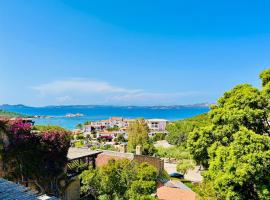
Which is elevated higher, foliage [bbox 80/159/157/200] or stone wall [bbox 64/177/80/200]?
foliage [bbox 80/159/157/200]

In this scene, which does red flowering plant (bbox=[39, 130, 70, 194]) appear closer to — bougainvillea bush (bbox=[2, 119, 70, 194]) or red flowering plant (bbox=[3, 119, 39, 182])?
bougainvillea bush (bbox=[2, 119, 70, 194])

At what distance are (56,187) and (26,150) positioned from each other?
338 centimetres

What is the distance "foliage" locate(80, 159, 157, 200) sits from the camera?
14.6 meters

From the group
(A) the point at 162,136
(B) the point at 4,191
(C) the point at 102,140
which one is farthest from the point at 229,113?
(A) the point at 162,136

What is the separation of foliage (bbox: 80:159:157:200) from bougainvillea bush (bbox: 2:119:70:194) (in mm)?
3381

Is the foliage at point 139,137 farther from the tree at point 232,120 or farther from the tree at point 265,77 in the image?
the tree at point 265,77

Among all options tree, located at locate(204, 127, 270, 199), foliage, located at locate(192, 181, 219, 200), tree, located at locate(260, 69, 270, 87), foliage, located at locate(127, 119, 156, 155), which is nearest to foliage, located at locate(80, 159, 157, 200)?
foliage, located at locate(192, 181, 219, 200)

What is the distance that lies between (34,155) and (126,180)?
20.2 feet

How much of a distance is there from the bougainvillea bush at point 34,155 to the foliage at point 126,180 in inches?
133

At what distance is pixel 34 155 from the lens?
1744 cm

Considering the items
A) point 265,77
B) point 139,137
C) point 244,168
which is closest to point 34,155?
point 244,168

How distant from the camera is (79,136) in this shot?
7625 cm

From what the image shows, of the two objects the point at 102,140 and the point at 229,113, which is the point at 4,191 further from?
the point at 102,140

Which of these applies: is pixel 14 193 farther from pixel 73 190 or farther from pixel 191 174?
pixel 191 174
